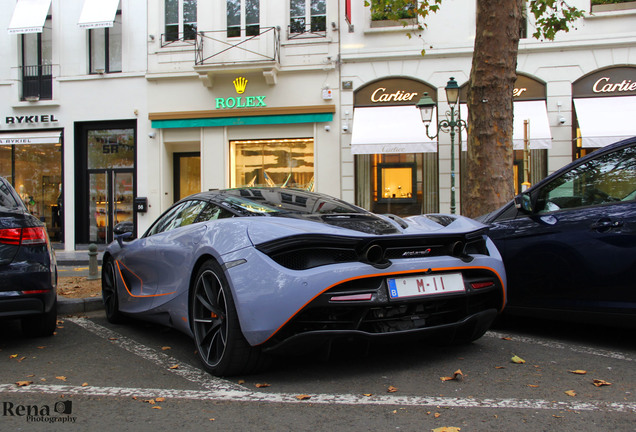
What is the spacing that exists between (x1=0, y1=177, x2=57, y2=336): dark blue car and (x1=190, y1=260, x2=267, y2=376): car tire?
132 centimetres

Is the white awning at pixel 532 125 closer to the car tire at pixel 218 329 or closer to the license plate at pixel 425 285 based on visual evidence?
the license plate at pixel 425 285

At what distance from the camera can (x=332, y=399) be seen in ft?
9.35

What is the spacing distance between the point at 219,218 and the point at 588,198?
2699 millimetres

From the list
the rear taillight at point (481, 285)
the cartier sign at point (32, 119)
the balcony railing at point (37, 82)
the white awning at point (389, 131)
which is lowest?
the rear taillight at point (481, 285)

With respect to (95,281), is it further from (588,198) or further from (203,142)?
(203,142)

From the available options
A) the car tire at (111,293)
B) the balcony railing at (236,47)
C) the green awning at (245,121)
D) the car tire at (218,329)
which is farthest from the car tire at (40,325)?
the balcony railing at (236,47)

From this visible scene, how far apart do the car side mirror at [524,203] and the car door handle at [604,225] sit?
1.74ft

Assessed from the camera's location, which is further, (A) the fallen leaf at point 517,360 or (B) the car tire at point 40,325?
(B) the car tire at point 40,325

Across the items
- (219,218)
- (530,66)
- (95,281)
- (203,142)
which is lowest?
(95,281)

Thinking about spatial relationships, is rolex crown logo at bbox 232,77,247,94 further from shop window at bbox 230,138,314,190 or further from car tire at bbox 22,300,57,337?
car tire at bbox 22,300,57,337

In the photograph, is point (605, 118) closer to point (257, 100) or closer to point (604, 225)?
point (257, 100)

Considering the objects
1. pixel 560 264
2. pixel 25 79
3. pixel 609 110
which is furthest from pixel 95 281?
pixel 609 110

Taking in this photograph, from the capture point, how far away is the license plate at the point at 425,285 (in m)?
3.03

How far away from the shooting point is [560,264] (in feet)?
13.2
